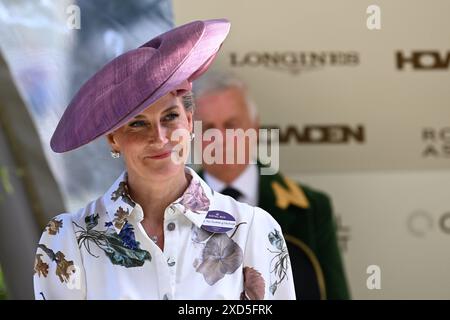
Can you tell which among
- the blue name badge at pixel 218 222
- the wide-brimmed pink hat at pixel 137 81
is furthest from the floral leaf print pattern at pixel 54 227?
the blue name badge at pixel 218 222

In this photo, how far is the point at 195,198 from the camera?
1.48 m

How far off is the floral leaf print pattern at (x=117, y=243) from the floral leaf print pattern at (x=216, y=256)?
0.29 ft

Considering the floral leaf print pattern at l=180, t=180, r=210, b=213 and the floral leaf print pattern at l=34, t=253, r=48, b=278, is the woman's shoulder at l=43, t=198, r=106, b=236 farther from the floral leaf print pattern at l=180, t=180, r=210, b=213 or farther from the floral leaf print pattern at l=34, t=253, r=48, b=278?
the floral leaf print pattern at l=180, t=180, r=210, b=213

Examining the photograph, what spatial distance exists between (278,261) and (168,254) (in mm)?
183

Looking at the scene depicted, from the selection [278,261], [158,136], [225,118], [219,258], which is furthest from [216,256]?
[225,118]

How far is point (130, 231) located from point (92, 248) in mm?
70

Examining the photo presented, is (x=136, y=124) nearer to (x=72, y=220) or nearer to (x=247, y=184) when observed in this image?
(x=72, y=220)

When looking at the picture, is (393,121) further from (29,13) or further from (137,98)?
(137,98)

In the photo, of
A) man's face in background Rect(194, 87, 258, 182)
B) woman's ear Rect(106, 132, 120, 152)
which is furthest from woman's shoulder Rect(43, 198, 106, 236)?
man's face in background Rect(194, 87, 258, 182)

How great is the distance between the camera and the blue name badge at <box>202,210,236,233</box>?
4.77ft

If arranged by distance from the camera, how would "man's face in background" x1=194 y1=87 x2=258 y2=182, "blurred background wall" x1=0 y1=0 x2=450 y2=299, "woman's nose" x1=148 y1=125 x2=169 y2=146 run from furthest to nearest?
"blurred background wall" x1=0 y1=0 x2=450 y2=299 → "man's face in background" x1=194 y1=87 x2=258 y2=182 → "woman's nose" x1=148 y1=125 x2=169 y2=146

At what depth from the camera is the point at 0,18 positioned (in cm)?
271

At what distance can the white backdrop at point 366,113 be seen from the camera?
278 centimetres

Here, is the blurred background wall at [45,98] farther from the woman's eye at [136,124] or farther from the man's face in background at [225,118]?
the woman's eye at [136,124]
